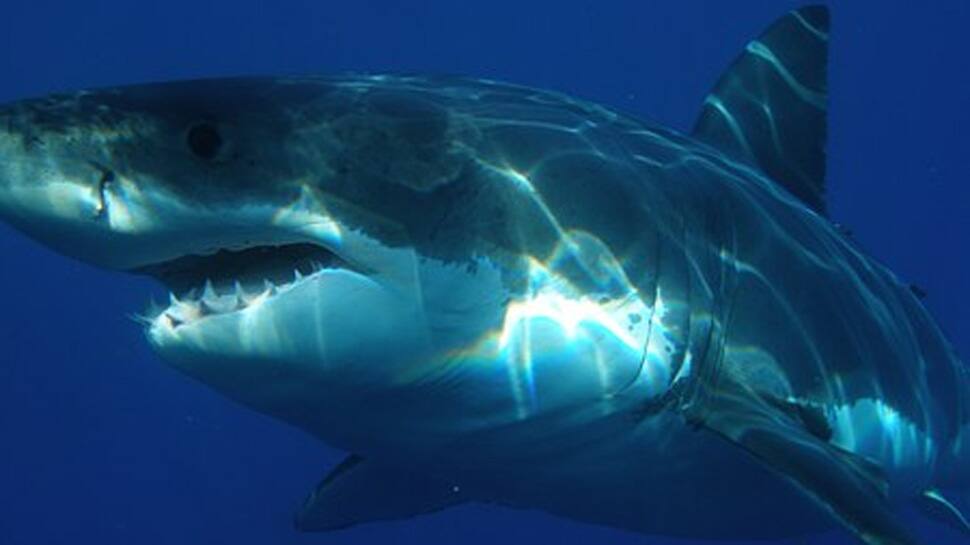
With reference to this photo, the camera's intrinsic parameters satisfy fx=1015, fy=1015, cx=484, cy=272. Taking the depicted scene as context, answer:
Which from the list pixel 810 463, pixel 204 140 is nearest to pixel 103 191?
pixel 204 140

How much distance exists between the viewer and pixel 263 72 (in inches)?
1198

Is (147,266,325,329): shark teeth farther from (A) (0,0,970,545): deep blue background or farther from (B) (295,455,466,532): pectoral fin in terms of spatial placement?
(A) (0,0,970,545): deep blue background

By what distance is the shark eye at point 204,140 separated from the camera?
2.48m

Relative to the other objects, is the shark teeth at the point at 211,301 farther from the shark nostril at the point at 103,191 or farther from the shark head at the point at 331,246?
the shark nostril at the point at 103,191

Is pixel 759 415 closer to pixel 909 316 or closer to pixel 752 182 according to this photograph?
pixel 752 182

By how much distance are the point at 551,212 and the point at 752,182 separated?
5.22 feet

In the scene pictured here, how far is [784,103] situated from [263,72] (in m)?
26.8

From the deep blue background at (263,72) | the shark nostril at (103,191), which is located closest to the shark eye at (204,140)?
the shark nostril at (103,191)

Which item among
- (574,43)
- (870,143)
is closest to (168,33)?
(574,43)

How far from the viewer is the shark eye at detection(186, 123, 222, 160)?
2.48 m

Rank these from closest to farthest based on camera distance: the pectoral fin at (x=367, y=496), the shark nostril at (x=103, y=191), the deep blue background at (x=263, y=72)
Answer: the shark nostril at (x=103, y=191) < the pectoral fin at (x=367, y=496) < the deep blue background at (x=263, y=72)

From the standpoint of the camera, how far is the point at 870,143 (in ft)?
143

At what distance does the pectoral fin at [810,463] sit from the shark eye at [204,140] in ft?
5.86

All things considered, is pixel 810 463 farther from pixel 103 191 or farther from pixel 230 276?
pixel 103 191
